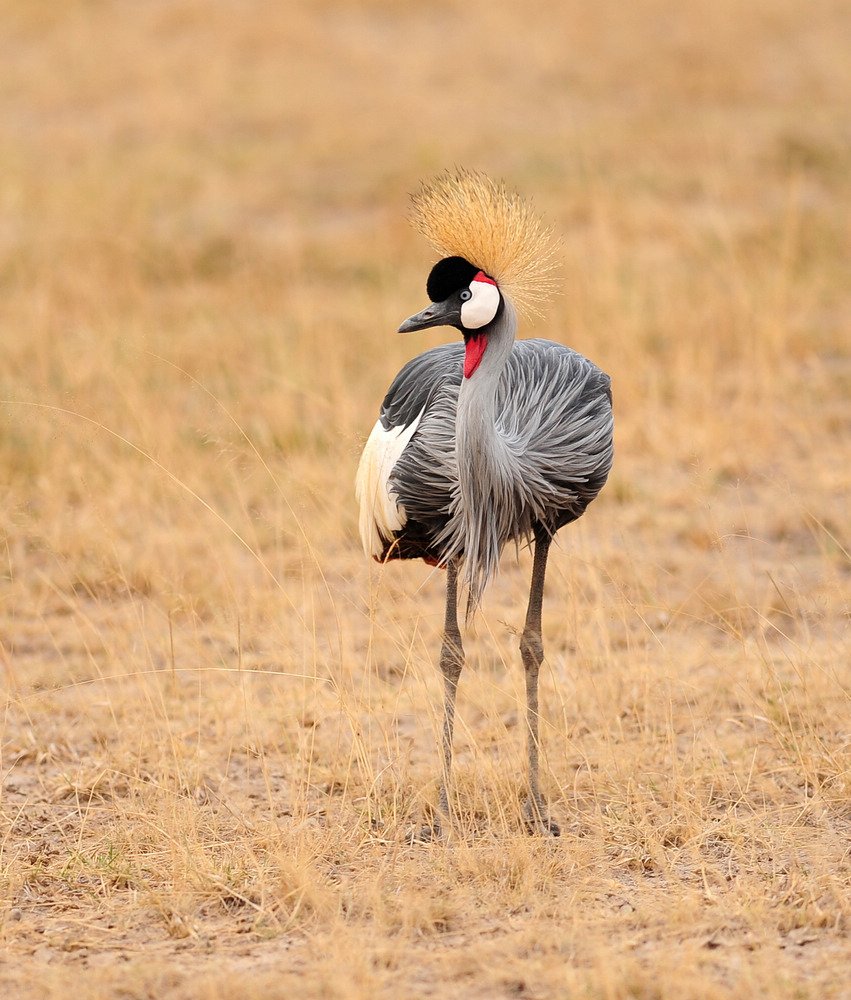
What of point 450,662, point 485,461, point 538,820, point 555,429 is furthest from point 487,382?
point 538,820

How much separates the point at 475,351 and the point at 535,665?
36.5 inches

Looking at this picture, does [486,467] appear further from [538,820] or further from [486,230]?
[538,820]

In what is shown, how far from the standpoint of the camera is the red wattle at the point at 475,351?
309cm

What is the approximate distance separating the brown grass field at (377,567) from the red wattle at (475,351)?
66cm

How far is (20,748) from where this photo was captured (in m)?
4.00

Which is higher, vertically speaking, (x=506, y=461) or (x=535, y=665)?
(x=506, y=461)

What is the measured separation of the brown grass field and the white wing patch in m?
0.20

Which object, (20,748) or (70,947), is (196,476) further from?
(70,947)

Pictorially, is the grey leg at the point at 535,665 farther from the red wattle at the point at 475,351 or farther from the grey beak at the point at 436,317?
the grey beak at the point at 436,317

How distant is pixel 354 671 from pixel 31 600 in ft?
5.02

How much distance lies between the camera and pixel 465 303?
3.07 metres

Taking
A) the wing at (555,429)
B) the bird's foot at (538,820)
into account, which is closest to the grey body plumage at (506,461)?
the wing at (555,429)

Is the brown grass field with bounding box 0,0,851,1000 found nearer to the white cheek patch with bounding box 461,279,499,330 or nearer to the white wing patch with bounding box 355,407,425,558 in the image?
the white wing patch with bounding box 355,407,425,558

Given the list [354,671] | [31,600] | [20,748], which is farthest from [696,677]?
[31,600]
